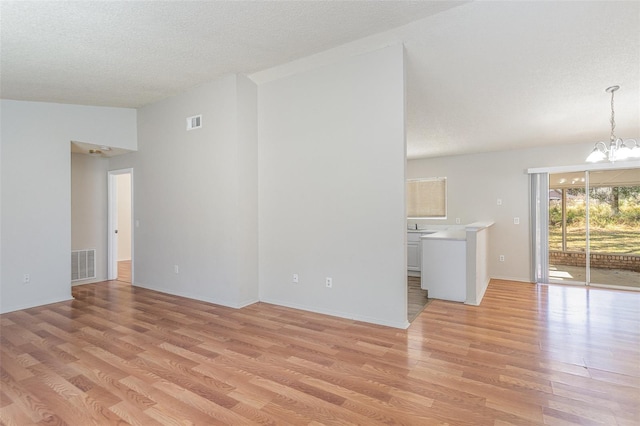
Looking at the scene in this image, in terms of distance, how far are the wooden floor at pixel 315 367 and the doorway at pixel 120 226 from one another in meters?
1.95

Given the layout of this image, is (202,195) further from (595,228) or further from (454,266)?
(595,228)

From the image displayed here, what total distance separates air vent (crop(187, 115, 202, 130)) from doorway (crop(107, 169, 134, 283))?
164 cm

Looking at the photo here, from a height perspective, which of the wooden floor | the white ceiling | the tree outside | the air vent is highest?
the white ceiling

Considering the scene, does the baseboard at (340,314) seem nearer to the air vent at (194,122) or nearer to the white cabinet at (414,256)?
the air vent at (194,122)

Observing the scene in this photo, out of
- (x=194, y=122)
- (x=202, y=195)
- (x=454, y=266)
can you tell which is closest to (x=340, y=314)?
(x=454, y=266)

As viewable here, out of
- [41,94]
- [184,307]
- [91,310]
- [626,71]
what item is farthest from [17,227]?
[626,71]

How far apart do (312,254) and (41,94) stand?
4.03m

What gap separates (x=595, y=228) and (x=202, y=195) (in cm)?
647

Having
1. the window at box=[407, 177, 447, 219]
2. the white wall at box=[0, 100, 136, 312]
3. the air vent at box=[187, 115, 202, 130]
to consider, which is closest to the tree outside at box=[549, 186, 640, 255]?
the window at box=[407, 177, 447, 219]

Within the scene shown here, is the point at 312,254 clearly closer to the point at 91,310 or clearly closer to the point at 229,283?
the point at 229,283

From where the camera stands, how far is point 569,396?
2035 millimetres

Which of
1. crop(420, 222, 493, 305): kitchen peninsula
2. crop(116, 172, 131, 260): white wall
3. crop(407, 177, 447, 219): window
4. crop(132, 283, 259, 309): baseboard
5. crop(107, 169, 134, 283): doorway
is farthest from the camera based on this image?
crop(116, 172, 131, 260): white wall

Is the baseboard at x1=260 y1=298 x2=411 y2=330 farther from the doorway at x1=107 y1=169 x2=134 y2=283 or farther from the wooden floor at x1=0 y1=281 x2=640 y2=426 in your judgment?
the doorway at x1=107 y1=169 x2=134 y2=283

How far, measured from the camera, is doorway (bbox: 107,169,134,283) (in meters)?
5.70
